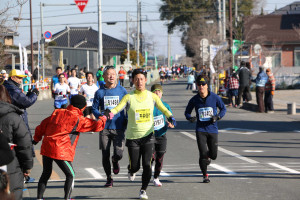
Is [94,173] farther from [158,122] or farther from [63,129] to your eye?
[63,129]

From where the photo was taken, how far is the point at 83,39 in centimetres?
10175

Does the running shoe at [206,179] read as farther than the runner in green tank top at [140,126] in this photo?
Yes

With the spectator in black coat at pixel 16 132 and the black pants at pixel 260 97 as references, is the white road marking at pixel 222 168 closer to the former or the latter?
the spectator in black coat at pixel 16 132

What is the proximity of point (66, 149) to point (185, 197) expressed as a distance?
1.94m

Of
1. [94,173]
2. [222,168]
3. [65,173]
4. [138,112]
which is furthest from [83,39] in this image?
[65,173]

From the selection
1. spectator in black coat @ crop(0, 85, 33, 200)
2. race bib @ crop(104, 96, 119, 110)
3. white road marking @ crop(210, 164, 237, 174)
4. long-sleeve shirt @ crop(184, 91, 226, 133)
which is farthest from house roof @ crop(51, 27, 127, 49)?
spectator in black coat @ crop(0, 85, 33, 200)

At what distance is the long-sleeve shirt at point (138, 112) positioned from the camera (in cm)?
849

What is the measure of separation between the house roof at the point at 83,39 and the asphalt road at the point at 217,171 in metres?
81.4

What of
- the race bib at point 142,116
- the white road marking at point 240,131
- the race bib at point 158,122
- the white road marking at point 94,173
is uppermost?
the race bib at point 142,116

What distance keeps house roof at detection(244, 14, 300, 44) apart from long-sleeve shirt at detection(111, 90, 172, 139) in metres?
54.2

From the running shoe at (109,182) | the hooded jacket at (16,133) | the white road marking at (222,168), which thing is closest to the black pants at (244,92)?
the white road marking at (222,168)

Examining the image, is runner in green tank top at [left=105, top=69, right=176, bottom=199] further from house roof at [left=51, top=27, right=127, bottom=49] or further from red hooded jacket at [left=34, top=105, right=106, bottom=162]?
house roof at [left=51, top=27, right=127, bottom=49]

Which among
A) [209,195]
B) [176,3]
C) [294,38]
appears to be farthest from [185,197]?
[176,3]

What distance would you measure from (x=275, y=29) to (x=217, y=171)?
60.5 meters
